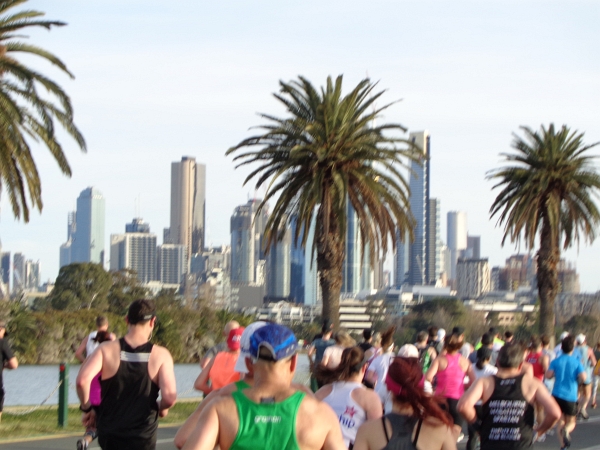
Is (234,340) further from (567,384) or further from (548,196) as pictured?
(548,196)

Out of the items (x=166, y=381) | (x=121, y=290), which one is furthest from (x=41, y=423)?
(x=121, y=290)

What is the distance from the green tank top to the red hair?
1.19 meters

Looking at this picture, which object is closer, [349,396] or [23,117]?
[349,396]

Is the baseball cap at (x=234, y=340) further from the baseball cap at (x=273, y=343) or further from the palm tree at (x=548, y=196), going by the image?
the palm tree at (x=548, y=196)

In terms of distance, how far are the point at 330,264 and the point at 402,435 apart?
63.6 feet

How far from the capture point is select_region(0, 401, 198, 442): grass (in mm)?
14312

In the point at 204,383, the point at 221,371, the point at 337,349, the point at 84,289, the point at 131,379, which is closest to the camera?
the point at 131,379

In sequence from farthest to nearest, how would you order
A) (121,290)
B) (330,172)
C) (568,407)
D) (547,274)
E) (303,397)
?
(121,290) → (547,274) → (330,172) → (568,407) → (303,397)

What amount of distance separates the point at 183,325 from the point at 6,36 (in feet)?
146

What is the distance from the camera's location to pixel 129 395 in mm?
7062

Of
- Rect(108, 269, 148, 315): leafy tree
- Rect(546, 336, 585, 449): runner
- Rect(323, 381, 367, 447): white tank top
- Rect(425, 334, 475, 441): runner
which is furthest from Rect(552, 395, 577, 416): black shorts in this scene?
Rect(108, 269, 148, 315): leafy tree

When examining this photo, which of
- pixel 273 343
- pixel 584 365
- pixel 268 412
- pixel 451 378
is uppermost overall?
pixel 273 343

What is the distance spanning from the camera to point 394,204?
2538 centimetres

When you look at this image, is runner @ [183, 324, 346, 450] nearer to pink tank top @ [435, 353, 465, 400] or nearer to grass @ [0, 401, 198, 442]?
pink tank top @ [435, 353, 465, 400]
